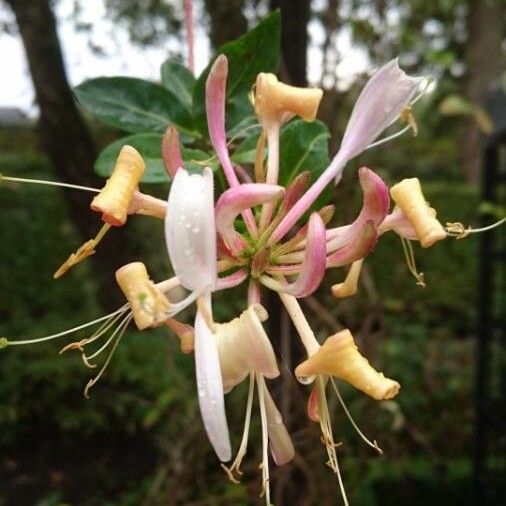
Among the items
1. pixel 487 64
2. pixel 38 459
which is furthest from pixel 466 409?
pixel 487 64

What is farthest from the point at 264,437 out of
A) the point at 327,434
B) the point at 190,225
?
the point at 190,225

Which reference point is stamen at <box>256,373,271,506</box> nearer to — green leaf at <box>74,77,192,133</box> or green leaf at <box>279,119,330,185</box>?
green leaf at <box>279,119,330,185</box>

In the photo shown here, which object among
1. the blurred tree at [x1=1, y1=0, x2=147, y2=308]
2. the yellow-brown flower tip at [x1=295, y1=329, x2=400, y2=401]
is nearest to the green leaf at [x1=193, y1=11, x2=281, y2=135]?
the yellow-brown flower tip at [x1=295, y1=329, x2=400, y2=401]

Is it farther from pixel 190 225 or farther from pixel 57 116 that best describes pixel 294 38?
pixel 57 116

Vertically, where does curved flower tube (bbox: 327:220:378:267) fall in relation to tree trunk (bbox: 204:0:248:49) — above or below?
below

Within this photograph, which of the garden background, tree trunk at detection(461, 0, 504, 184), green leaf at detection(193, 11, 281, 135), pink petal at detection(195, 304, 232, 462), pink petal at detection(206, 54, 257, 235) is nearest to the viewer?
pink petal at detection(195, 304, 232, 462)
